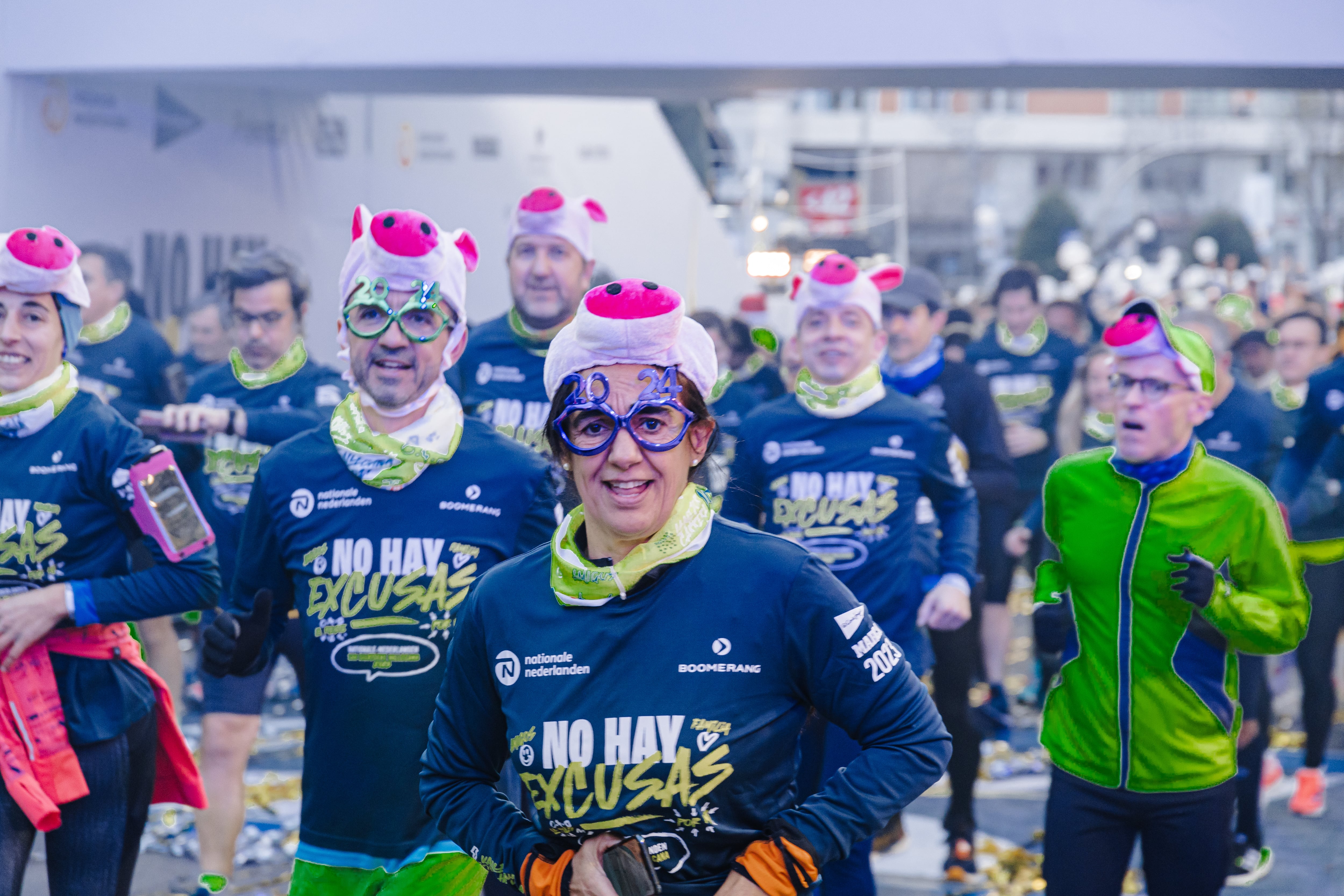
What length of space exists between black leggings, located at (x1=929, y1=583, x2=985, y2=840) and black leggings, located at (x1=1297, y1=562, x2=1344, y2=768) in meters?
1.82

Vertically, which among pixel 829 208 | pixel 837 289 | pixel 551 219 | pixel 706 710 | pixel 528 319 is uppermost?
pixel 829 208

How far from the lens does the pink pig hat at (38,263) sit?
12.8ft

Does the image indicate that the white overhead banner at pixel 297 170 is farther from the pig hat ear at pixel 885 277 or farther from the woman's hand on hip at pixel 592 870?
the woman's hand on hip at pixel 592 870

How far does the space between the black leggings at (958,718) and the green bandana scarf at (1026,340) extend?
416 cm

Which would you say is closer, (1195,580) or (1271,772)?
(1195,580)

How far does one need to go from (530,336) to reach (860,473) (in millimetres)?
1378

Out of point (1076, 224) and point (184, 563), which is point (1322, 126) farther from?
point (184, 563)

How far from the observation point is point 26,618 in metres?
3.71

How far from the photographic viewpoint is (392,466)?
356 centimetres

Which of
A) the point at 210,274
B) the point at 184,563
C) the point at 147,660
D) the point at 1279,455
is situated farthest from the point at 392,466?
the point at 210,274

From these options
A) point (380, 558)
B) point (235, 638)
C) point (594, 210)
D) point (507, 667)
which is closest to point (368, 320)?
point (380, 558)

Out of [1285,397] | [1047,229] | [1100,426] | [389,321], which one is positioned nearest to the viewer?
[389,321]

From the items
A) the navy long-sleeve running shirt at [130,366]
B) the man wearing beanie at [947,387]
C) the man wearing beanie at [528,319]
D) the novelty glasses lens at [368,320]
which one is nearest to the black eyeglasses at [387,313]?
the novelty glasses lens at [368,320]

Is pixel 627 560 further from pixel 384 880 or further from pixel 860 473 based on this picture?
pixel 860 473
